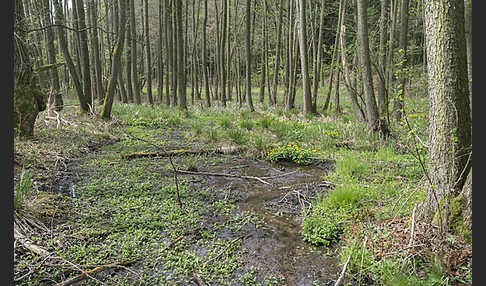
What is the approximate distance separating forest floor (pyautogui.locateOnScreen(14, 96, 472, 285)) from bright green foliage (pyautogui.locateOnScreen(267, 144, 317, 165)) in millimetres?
97

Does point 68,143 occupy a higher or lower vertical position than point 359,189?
higher

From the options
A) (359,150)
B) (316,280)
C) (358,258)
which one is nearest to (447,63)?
(358,258)

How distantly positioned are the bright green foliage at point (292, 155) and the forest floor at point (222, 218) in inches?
3.8

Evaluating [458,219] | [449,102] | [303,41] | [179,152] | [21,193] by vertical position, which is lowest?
[458,219]

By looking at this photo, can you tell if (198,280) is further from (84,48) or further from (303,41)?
(84,48)

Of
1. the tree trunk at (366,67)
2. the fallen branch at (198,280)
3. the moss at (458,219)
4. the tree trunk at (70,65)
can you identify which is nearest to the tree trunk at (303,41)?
the tree trunk at (366,67)

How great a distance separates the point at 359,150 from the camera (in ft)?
22.3

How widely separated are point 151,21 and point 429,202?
25.0 m

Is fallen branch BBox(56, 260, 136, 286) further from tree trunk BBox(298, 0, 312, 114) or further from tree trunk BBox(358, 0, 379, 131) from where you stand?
tree trunk BBox(298, 0, 312, 114)

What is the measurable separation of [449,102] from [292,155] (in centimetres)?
383

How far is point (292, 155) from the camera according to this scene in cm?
640

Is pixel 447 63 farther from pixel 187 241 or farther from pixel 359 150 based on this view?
pixel 359 150

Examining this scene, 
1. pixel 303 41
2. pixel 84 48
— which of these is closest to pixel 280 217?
pixel 303 41

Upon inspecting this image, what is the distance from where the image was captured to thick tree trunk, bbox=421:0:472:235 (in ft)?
8.77
